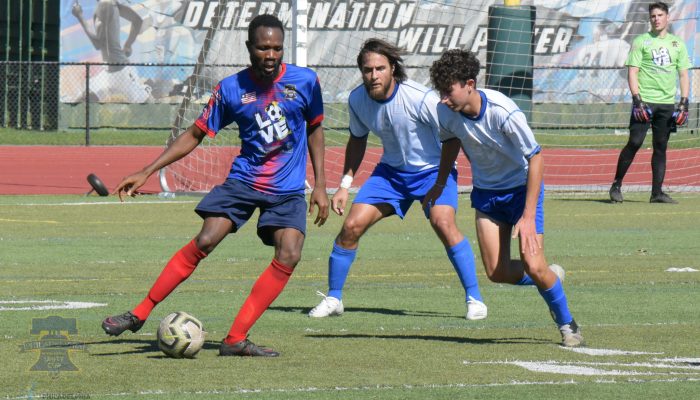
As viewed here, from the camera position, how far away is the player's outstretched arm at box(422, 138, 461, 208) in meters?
9.04

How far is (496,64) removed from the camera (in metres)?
21.8

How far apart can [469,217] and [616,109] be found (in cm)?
1995

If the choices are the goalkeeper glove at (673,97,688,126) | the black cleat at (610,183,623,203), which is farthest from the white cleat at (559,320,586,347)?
the black cleat at (610,183,623,203)

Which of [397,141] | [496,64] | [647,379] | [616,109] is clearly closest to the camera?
[647,379]

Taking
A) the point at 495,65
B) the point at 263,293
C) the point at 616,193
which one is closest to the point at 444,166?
the point at 263,293

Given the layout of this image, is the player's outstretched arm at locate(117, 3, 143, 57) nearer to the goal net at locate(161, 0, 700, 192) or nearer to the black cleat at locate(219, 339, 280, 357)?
the goal net at locate(161, 0, 700, 192)

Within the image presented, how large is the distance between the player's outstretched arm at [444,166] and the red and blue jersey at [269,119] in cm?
107

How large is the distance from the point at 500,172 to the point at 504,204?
0.20m

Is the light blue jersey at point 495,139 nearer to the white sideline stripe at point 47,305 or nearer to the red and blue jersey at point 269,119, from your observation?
the red and blue jersey at point 269,119

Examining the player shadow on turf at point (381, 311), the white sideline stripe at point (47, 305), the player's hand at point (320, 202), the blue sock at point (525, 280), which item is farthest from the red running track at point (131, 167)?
the player's hand at point (320, 202)

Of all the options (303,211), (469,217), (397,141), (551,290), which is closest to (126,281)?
(397,141)

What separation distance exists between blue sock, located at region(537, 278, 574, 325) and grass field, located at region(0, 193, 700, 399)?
0.17 metres

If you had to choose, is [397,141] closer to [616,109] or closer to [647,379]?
[647,379]
